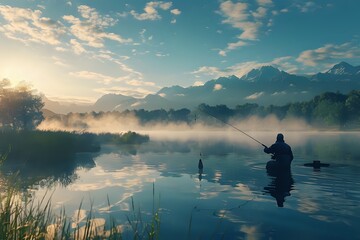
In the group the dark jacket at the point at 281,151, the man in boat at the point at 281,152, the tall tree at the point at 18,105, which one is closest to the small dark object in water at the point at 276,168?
the man in boat at the point at 281,152

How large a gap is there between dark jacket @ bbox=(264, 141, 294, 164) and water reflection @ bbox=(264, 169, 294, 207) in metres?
1.06

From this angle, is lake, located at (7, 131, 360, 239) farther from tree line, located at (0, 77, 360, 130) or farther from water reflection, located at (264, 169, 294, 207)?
tree line, located at (0, 77, 360, 130)

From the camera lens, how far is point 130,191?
20906 mm

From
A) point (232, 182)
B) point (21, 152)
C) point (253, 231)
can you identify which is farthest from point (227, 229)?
point (21, 152)

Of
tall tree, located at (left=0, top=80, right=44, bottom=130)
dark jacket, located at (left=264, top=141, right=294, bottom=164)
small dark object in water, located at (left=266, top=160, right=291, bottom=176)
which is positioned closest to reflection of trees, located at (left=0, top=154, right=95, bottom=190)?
dark jacket, located at (left=264, top=141, right=294, bottom=164)

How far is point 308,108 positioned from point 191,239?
195847 mm

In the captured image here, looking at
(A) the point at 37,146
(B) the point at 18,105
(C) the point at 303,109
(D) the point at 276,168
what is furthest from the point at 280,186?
(C) the point at 303,109

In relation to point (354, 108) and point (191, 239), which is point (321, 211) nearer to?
point (191, 239)

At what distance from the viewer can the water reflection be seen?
18.9 metres

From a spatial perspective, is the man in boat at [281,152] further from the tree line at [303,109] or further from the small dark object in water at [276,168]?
the tree line at [303,109]

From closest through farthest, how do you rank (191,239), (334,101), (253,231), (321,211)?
(191,239), (253,231), (321,211), (334,101)

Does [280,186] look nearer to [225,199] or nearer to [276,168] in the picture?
[276,168]

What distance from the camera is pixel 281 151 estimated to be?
25969mm

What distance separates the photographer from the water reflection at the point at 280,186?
18.9m
